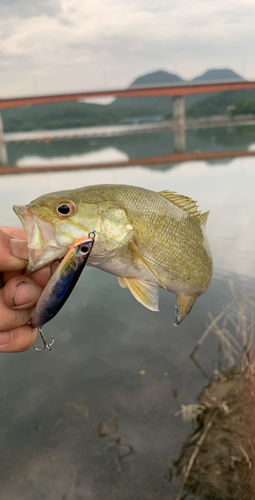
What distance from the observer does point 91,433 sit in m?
8.22

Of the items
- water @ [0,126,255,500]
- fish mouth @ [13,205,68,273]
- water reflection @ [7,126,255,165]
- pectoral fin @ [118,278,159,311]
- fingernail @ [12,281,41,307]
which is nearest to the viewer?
fish mouth @ [13,205,68,273]

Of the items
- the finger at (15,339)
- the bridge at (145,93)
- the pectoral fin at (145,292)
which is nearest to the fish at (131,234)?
the pectoral fin at (145,292)

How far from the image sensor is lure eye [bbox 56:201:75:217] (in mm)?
2295

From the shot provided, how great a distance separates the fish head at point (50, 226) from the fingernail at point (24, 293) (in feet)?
1.74

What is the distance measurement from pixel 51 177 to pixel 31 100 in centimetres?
2260

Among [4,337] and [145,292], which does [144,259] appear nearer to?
[145,292]

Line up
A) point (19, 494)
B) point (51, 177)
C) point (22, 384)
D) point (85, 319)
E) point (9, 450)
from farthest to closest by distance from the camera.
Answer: point (51, 177) < point (85, 319) < point (22, 384) < point (9, 450) < point (19, 494)

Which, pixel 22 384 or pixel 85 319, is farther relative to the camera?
pixel 85 319

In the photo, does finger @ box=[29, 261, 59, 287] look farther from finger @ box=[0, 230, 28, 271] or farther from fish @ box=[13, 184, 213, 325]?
fish @ box=[13, 184, 213, 325]

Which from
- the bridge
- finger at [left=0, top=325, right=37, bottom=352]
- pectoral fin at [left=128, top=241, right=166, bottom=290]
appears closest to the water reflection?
the bridge

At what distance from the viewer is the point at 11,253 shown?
2.77m

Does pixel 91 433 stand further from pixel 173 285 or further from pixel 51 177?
pixel 51 177

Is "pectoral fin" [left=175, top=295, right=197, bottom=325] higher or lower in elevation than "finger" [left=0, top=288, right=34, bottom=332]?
higher

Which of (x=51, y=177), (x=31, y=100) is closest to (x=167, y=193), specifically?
(x=51, y=177)
